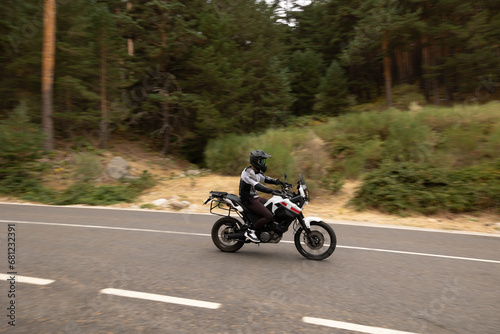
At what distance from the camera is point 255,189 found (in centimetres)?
625

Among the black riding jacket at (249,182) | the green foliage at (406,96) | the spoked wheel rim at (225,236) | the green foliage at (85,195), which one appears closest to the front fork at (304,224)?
the black riding jacket at (249,182)

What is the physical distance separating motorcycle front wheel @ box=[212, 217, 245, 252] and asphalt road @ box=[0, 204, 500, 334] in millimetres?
148

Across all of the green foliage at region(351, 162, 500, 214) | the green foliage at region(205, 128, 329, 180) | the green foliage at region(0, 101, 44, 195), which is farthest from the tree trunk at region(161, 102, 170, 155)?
the green foliage at region(351, 162, 500, 214)

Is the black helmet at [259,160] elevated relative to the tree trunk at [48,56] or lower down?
lower down

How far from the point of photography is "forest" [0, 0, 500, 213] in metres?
19.0

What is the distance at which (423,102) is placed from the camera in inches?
1163

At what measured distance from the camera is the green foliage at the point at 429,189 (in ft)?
32.6

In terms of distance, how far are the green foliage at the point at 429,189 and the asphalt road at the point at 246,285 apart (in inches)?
97.3

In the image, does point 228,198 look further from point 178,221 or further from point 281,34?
point 281,34

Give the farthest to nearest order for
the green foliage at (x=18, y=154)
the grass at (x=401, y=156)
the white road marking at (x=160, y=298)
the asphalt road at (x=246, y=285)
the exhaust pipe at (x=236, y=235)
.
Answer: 1. the green foliage at (x=18, y=154)
2. the grass at (x=401, y=156)
3. the exhaust pipe at (x=236, y=235)
4. the white road marking at (x=160, y=298)
5. the asphalt road at (x=246, y=285)

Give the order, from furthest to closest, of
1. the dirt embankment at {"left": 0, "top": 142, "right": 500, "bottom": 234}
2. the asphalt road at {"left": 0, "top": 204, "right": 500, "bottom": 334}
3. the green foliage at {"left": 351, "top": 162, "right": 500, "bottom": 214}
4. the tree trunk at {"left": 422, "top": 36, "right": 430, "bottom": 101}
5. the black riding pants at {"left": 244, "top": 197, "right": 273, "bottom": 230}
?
the tree trunk at {"left": 422, "top": 36, "right": 430, "bottom": 101}, the green foliage at {"left": 351, "top": 162, "right": 500, "bottom": 214}, the dirt embankment at {"left": 0, "top": 142, "right": 500, "bottom": 234}, the black riding pants at {"left": 244, "top": 197, "right": 273, "bottom": 230}, the asphalt road at {"left": 0, "top": 204, "right": 500, "bottom": 334}

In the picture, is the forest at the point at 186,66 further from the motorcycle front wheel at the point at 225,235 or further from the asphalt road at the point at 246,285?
the motorcycle front wheel at the point at 225,235

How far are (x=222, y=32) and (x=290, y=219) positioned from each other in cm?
2005

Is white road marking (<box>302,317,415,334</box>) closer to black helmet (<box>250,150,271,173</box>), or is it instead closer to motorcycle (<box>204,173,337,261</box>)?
motorcycle (<box>204,173,337,261</box>)
